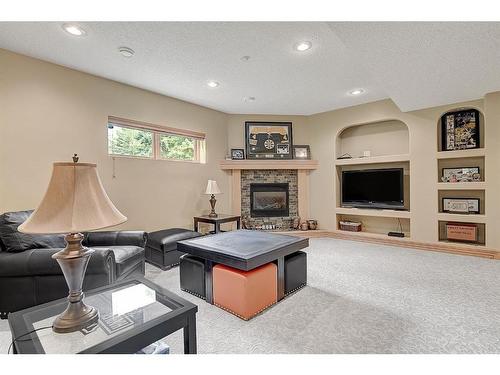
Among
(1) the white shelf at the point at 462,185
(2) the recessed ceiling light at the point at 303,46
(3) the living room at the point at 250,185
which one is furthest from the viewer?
(1) the white shelf at the point at 462,185

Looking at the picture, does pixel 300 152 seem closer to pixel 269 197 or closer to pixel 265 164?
pixel 265 164

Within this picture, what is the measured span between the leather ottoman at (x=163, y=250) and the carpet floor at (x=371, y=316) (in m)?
0.14

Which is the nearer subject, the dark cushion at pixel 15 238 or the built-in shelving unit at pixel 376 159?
the dark cushion at pixel 15 238

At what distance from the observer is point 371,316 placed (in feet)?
6.94

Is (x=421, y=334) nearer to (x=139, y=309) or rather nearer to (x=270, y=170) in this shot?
(x=139, y=309)

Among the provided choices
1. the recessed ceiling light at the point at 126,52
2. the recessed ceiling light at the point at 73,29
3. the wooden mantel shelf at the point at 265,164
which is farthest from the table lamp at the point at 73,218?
the wooden mantel shelf at the point at 265,164

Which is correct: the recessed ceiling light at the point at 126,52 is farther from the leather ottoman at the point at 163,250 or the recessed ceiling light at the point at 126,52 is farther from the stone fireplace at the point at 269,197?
the stone fireplace at the point at 269,197

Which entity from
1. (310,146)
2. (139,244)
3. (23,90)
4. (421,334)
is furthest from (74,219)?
(310,146)

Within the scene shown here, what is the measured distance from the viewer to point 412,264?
3461 millimetres

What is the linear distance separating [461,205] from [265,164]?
11.3ft

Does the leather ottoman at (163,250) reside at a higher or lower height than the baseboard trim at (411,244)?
higher

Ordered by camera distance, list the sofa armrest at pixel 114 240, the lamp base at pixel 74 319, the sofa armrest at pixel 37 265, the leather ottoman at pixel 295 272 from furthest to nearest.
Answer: the sofa armrest at pixel 114 240
the leather ottoman at pixel 295 272
the sofa armrest at pixel 37 265
the lamp base at pixel 74 319

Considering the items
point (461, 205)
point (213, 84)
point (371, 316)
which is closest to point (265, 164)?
point (213, 84)

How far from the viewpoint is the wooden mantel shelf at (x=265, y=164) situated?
5.31 metres
